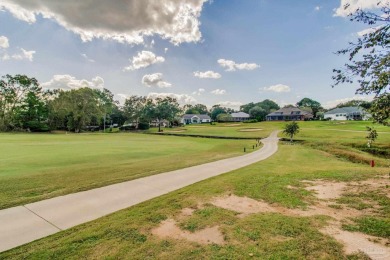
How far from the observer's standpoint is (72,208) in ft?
23.5

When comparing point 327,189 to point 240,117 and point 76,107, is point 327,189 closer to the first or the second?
point 76,107

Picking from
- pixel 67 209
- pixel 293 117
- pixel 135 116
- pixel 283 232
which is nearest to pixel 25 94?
pixel 135 116

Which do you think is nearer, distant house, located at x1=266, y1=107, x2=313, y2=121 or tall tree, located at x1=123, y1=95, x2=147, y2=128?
tall tree, located at x1=123, y1=95, x2=147, y2=128

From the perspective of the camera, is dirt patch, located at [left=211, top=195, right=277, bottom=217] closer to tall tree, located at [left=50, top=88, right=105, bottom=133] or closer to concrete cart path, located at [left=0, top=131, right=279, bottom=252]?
concrete cart path, located at [left=0, top=131, right=279, bottom=252]

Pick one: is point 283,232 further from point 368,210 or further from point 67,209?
point 67,209

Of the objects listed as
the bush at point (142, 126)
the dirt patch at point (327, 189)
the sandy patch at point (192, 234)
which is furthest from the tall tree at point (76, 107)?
the sandy patch at point (192, 234)

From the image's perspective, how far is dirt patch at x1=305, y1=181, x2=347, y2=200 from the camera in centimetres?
852

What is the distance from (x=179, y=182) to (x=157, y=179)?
1157 millimetres

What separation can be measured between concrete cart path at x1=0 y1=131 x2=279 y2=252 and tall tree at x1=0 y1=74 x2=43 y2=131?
7687 cm

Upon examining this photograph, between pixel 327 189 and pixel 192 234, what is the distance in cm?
684

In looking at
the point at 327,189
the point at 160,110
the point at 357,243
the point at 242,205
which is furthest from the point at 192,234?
the point at 160,110

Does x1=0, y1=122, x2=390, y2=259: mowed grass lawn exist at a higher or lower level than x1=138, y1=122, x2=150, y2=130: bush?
lower

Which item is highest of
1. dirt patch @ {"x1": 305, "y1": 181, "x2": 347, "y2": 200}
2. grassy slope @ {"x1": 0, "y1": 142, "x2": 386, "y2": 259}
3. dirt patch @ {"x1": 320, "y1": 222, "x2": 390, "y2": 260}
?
grassy slope @ {"x1": 0, "y1": 142, "x2": 386, "y2": 259}

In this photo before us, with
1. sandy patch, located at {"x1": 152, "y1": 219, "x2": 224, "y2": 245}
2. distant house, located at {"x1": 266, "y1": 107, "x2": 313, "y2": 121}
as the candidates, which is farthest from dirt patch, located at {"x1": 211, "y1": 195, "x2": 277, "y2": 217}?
distant house, located at {"x1": 266, "y1": 107, "x2": 313, "y2": 121}
